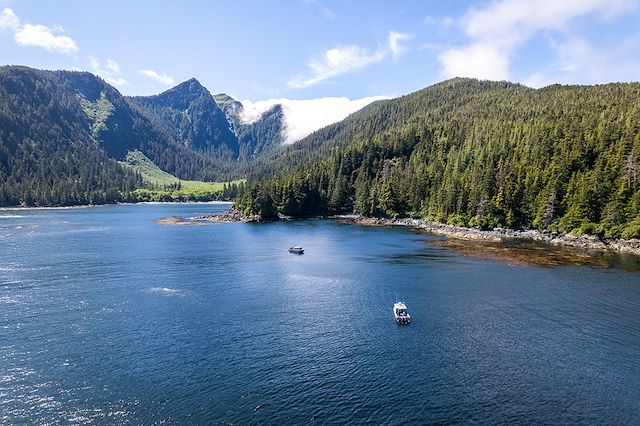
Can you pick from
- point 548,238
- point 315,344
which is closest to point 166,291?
point 315,344

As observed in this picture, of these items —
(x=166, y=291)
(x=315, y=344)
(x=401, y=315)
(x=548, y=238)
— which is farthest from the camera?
(x=548, y=238)

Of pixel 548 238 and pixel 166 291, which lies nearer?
pixel 166 291

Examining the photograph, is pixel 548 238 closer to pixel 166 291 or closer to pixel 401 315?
pixel 401 315

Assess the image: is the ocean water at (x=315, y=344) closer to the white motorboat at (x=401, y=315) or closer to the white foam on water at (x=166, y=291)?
the white foam on water at (x=166, y=291)

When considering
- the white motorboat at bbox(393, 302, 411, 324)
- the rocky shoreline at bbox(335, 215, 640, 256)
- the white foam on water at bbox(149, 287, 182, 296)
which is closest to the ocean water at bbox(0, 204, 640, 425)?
the white foam on water at bbox(149, 287, 182, 296)

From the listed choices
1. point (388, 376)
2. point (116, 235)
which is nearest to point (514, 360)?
point (388, 376)

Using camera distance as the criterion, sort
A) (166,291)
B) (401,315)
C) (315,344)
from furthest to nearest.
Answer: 1. (166,291)
2. (401,315)
3. (315,344)

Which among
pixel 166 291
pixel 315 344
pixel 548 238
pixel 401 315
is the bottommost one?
pixel 315 344

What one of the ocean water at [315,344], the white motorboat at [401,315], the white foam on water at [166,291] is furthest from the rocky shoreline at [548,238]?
the white foam on water at [166,291]
